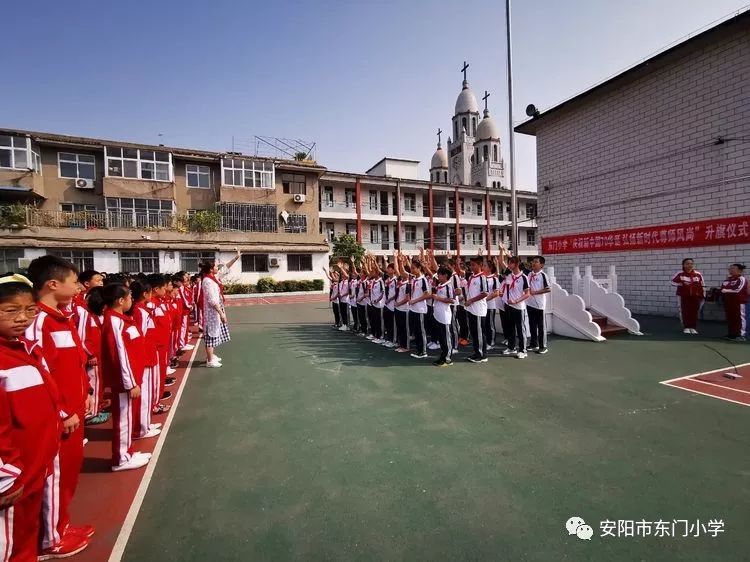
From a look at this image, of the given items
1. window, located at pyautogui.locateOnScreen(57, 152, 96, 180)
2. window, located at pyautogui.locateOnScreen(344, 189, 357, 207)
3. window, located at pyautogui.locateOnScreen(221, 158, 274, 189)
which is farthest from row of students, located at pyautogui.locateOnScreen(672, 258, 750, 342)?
window, located at pyautogui.locateOnScreen(57, 152, 96, 180)

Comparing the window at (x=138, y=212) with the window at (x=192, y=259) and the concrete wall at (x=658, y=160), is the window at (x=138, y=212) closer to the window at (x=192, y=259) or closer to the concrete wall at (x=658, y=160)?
the window at (x=192, y=259)

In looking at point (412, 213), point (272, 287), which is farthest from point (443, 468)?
point (412, 213)

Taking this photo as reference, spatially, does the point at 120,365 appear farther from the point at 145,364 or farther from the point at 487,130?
the point at 487,130

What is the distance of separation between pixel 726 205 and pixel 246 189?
940 inches

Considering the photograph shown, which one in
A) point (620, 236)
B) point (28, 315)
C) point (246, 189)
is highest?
point (246, 189)

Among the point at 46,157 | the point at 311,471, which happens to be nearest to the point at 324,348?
the point at 311,471

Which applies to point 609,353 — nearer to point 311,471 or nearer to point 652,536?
point 652,536

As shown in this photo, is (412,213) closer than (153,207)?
No

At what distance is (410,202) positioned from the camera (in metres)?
33.6

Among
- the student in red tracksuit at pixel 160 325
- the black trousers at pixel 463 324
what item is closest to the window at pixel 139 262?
the student in red tracksuit at pixel 160 325

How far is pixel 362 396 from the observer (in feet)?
15.6

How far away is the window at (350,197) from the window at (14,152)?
64.8 feet

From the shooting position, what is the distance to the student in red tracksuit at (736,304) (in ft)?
25.3

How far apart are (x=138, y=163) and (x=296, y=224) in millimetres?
10151
